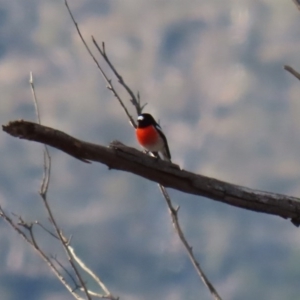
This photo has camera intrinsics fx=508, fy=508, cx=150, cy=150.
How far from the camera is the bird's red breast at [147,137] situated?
16.5 feet

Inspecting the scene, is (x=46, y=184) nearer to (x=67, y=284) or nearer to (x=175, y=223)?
(x=67, y=284)

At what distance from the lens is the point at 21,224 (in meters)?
4.10

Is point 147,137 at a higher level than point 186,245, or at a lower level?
higher

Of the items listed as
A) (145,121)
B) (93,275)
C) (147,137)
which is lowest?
(93,275)

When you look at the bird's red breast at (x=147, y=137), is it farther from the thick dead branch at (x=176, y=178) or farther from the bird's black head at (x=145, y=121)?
the thick dead branch at (x=176, y=178)

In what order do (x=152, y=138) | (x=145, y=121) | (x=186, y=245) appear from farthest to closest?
(x=145, y=121)
(x=152, y=138)
(x=186, y=245)

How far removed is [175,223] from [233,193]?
2.78 ft

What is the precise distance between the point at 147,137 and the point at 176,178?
2.20 metres

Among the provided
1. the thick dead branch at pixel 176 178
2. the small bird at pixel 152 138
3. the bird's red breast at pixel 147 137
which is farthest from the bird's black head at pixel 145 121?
the thick dead branch at pixel 176 178

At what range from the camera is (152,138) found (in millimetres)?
5051

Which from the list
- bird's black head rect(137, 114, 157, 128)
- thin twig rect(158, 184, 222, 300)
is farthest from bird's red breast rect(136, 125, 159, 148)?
thin twig rect(158, 184, 222, 300)

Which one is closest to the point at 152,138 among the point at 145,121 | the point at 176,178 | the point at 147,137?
the point at 147,137

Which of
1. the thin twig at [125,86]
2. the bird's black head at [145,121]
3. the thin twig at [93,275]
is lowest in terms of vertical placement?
the thin twig at [93,275]

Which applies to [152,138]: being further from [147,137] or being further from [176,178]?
[176,178]
